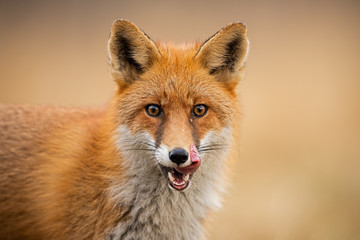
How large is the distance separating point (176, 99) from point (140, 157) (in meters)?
0.61

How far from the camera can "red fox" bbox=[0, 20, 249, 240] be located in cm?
384

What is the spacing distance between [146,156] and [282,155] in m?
4.73

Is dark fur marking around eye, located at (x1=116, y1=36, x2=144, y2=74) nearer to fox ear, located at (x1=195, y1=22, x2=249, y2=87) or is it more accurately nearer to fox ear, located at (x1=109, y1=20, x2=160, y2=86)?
fox ear, located at (x1=109, y1=20, x2=160, y2=86)

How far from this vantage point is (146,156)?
12.8 feet

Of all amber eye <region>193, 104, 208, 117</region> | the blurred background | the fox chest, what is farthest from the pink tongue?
the blurred background

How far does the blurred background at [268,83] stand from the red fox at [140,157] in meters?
2.04

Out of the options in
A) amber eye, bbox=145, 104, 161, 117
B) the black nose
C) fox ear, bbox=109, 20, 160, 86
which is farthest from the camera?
fox ear, bbox=109, 20, 160, 86

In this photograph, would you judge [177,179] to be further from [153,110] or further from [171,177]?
[153,110]

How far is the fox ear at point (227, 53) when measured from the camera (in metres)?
4.09

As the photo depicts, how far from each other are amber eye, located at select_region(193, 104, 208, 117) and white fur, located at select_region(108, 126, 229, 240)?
0.19m

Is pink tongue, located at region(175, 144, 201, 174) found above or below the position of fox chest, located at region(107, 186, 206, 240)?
above

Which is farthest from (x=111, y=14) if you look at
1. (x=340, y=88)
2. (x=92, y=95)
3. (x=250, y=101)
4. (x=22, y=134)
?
(x=22, y=134)

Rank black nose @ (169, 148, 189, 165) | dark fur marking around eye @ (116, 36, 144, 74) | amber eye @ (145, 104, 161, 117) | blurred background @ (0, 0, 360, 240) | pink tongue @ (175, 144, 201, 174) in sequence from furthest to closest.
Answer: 1. blurred background @ (0, 0, 360, 240)
2. dark fur marking around eye @ (116, 36, 144, 74)
3. amber eye @ (145, 104, 161, 117)
4. pink tongue @ (175, 144, 201, 174)
5. black nose @ (169, 148, 189, 165)

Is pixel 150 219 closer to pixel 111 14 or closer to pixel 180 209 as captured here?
pixel 180 209
